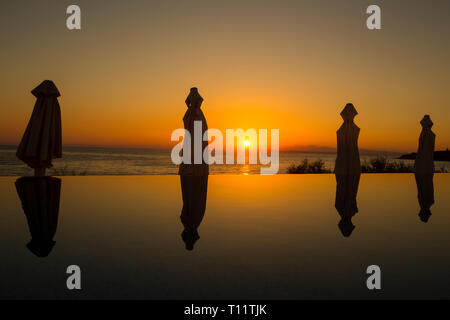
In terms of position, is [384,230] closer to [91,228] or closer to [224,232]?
[224,232]

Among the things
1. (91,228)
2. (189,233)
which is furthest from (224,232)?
(91,228)

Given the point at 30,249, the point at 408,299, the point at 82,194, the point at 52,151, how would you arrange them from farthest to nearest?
the point at 52,151, the point at 82,194, the point at 30,249, the point at 408,299

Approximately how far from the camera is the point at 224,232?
425 centimetres

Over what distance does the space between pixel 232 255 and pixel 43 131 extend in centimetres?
722

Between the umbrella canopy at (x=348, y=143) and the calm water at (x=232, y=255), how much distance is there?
15.7 ft

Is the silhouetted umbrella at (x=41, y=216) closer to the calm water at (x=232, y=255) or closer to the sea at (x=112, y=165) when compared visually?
the calm water at (x=232, y=255)

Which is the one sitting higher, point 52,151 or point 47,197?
point 52,151

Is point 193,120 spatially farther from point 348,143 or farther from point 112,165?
point 112,165

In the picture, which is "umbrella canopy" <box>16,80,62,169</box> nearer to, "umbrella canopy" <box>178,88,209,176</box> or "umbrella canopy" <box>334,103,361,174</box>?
"umbrella canopy" <box>178,88,209,176</box>

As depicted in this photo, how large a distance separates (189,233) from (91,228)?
1303 millimetres

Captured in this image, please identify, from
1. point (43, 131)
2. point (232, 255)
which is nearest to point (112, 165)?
point (43, 131)

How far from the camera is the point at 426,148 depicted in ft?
42.1

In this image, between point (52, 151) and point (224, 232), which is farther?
point (52, 151)
